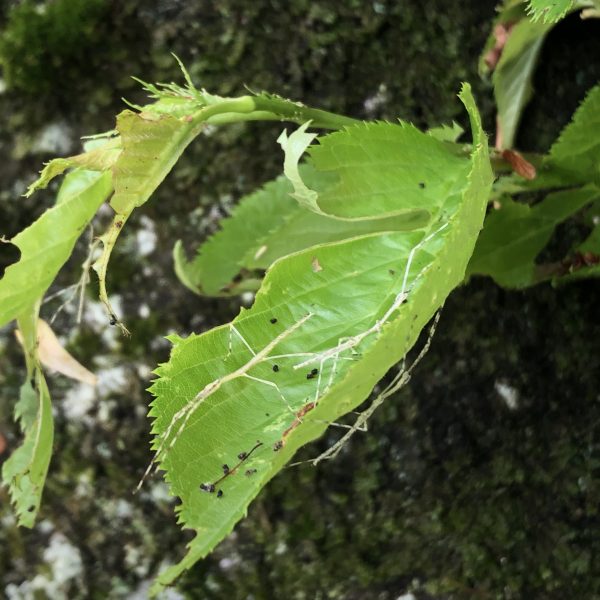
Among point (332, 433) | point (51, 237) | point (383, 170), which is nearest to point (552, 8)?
point (383, 170)

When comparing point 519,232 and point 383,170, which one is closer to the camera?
point 383,170

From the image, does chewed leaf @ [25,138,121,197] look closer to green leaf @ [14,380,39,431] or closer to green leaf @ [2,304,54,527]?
green leaf @ [2,304,54,527]

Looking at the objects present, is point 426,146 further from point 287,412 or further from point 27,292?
point 27,292

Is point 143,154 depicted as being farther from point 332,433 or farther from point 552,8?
point 332,433

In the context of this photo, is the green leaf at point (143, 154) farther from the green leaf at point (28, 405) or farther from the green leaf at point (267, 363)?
the green leaf at point (28, 405)

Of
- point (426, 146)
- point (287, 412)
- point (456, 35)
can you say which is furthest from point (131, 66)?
point (287, 412)

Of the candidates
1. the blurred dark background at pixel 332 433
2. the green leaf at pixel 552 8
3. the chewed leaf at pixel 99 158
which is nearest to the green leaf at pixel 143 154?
the chewed leaf at pixel 99 158
